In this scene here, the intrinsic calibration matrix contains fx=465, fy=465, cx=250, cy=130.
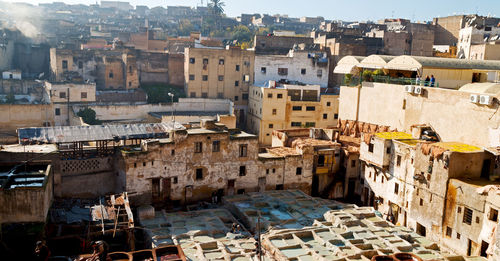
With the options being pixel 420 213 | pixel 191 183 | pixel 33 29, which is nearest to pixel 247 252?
pixel 191 183

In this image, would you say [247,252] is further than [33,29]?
No

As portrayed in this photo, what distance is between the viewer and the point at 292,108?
46.6 meters

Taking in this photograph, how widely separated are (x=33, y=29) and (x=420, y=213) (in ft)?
210

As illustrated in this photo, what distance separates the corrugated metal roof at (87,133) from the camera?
2697cm

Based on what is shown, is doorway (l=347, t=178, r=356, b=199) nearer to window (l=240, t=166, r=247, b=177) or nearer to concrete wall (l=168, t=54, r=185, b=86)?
window (l=240, t=166, r=247, b=177)

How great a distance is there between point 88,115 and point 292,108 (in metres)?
19.4

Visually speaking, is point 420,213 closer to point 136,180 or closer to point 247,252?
point 247,252

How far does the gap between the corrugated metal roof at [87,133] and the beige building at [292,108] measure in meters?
16.9

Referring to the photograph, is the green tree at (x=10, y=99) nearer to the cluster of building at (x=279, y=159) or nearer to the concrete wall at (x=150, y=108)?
the cluster of building at (x=279, y=159)

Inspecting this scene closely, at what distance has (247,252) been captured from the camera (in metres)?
23.2

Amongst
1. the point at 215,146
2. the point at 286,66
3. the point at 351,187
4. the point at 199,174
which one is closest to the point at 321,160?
the point at 351,187

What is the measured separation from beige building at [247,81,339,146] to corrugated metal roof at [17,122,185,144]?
55.3 ft

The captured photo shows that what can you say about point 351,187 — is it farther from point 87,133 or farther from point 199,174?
point 87,133

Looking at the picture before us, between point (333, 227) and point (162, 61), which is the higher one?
point (162, 61)
